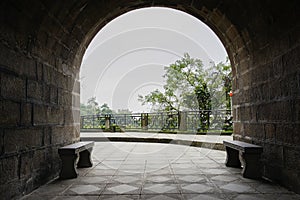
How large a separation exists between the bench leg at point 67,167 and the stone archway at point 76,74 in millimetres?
124

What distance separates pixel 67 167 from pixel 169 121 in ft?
26.5

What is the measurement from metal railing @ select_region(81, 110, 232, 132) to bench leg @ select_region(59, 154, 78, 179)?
7.13m

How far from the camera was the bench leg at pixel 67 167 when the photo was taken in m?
3.11

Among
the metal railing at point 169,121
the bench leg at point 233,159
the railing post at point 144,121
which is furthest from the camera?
the railing post at point 144,121

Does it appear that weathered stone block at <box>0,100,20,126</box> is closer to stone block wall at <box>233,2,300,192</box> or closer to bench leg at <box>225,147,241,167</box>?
stone block wall at <box>233,2,300,192</box>

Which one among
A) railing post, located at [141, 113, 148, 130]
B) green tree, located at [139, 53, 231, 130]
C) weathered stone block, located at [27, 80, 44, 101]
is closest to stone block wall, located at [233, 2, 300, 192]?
weathered stone block, located at [27, 80, 44, 101]

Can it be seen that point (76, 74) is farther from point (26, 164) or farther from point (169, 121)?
point (169, 121)

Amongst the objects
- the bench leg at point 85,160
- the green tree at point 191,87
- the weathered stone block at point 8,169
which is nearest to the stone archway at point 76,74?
the weathered stone block at point 8,169

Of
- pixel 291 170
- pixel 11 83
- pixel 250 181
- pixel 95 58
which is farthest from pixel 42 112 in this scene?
pixel 95 58

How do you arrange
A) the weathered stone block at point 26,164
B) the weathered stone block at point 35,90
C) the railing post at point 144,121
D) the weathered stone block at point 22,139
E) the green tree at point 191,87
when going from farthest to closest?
the green tree at point 191,87 < the railing post at point 144,121 < the weathered stone block at point 35,90 < the weathered stone block at point 26,164 < the weathered stone block at point 22,139

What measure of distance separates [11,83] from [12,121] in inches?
13.6

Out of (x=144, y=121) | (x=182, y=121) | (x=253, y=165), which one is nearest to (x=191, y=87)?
(x=144, y=121)

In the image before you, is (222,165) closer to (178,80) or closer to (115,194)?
(115,194)

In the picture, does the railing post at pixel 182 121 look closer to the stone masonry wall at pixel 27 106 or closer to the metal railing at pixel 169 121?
the metal railing at pixel 169 121
